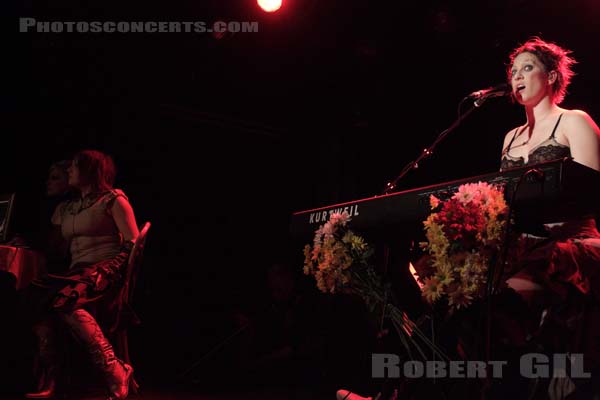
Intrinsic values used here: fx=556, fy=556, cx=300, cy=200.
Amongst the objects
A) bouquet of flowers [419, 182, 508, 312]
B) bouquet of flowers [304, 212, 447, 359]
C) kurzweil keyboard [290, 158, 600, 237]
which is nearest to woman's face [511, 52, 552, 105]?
kurzweil keyboard [290, 158, 600, 237]

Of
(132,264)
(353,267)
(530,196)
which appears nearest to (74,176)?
(132,264)

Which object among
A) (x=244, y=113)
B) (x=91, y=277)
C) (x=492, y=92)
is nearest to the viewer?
(x=492, y=92)

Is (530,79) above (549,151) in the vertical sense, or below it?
above

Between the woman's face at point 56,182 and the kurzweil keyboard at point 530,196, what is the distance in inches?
94.8

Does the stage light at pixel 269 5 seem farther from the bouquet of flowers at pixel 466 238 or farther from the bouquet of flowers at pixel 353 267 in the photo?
the bouquet of flowers at pixel 466 238

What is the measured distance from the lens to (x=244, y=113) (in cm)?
529

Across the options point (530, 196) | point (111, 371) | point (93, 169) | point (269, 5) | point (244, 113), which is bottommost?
point (111, 371)

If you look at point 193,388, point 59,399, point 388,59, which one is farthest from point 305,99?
point 59,399

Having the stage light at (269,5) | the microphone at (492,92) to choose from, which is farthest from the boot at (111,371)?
the stage light at (269,5)

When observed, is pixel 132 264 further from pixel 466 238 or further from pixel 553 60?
pixel 553 60

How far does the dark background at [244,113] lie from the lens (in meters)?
4.18

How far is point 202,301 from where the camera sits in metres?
4.96

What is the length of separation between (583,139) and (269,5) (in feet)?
8.61

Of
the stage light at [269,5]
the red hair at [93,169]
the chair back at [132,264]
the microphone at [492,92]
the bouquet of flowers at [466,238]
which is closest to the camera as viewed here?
the bouquet of flowers at [466,238]
